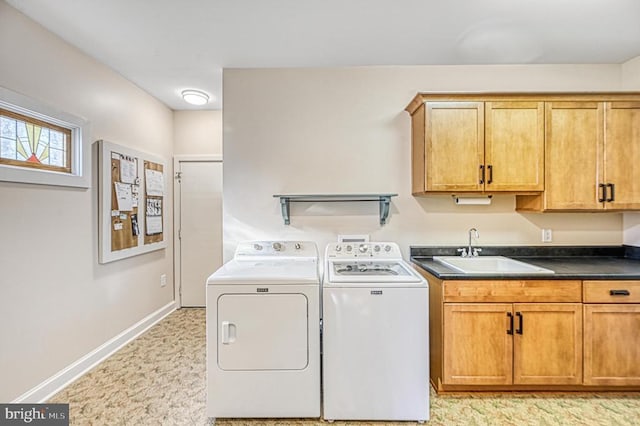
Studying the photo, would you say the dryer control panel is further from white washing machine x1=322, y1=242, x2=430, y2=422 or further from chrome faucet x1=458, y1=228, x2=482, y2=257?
chrome faucet x1=458, y1=228, x2=482, y2=257

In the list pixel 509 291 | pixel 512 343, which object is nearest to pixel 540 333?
pixel 512 343

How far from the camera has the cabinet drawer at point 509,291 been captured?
2.17m

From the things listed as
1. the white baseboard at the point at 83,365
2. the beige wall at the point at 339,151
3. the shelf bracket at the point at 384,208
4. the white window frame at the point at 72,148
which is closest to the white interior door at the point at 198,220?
the white baseboard at the point at 83,365

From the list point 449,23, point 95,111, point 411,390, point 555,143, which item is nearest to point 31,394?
point 95,111

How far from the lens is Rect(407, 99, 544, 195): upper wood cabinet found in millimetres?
2449

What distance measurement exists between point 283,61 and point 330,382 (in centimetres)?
248

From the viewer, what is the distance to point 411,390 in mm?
1959

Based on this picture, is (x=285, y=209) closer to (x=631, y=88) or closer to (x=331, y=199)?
(x=331, y=199)

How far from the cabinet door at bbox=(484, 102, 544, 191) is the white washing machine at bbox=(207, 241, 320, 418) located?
5.46ft

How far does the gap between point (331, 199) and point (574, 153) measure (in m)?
1.90

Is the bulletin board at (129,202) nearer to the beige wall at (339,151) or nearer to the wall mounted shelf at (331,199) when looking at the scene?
the beige wall at (339,151)

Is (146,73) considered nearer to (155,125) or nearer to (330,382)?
(155,125)

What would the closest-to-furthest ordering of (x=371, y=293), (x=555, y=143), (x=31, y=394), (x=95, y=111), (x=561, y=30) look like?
(x=371, y=293), (x=31, y=394), (x=561, y=30), (x=555, y=143), (x=95, y=111)

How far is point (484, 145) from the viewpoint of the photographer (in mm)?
2457
